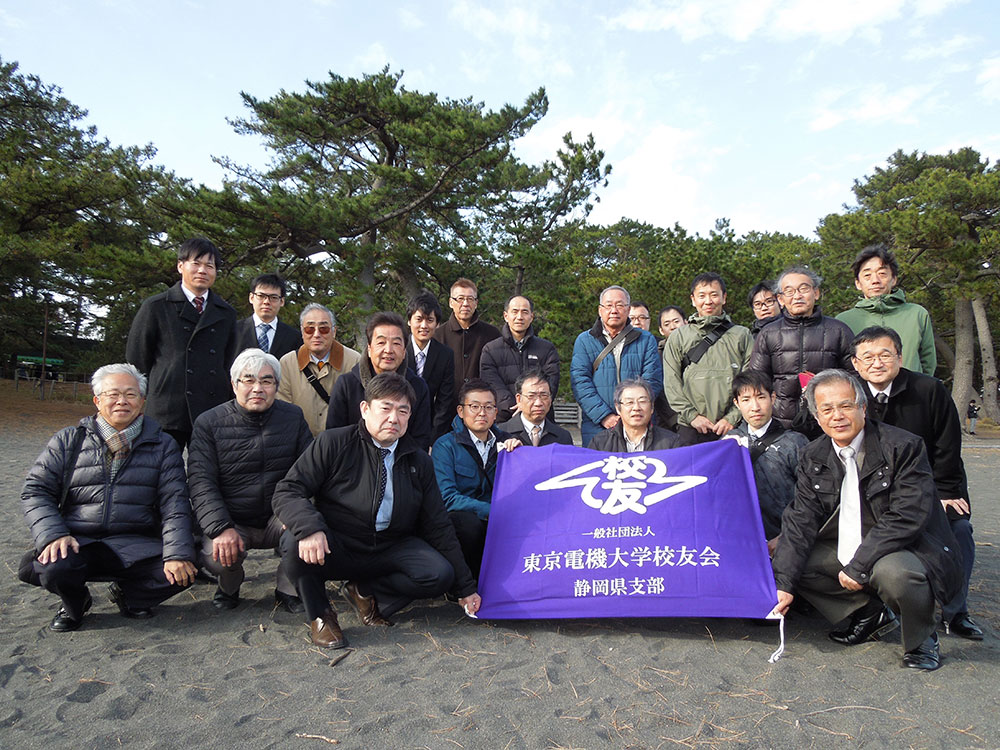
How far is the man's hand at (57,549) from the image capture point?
3330mm

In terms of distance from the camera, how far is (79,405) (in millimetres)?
24391

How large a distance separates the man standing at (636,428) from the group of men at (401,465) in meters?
0.01

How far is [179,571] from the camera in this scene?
3537mm

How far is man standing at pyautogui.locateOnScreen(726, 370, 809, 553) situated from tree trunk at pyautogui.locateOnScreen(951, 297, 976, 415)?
82.8 feet

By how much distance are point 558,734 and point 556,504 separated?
1546 millimetres

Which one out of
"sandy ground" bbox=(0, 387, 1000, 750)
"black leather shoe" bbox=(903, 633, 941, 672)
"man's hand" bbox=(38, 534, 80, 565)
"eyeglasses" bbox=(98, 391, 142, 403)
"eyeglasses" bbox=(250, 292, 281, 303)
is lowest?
"black leather shoe" bbox=(903, 633, 941, 672)

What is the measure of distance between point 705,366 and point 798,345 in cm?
73

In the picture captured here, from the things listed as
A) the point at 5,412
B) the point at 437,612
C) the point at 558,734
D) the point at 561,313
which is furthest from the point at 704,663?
the point at 5,412

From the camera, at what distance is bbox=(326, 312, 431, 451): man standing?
13.8ft

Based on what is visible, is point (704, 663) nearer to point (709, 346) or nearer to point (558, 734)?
point (558, 734)

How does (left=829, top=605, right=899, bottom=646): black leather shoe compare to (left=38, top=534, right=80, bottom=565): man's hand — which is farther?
(left=829, top=605, right=899, bottom=646): black leather shoe

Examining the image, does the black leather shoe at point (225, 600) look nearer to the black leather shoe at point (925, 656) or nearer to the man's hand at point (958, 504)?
the black leather shoe at point (925, 656)

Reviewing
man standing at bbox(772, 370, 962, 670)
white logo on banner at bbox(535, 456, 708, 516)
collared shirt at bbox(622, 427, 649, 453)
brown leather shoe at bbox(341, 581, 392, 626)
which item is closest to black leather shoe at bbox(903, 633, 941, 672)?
man standing at bbox(772, 370, 962, 670)

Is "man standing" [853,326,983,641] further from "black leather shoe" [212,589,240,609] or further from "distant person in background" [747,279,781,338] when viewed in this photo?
"black leather shoe" [212,589,240,609]
